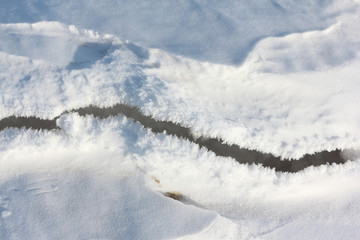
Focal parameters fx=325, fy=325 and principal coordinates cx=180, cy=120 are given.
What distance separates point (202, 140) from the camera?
1192 millimetres

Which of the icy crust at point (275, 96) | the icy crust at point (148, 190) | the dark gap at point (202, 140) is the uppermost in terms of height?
the icy crust at point (275, 96)

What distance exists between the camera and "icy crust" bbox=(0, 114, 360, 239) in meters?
1.15

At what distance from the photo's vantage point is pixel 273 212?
1198mm

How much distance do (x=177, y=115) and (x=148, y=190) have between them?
0.29 m

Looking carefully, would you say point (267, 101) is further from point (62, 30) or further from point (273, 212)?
point (62, 30)

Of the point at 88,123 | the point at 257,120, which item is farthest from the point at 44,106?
the point at 257,120

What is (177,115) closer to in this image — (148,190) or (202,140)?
(202,140)

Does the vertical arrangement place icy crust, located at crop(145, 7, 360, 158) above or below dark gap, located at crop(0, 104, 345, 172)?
above

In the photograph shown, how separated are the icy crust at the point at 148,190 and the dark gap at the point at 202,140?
0.02 m

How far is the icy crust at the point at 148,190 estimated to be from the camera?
1146 mm

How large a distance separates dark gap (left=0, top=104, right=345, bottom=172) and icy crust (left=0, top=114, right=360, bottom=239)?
0.08 ft

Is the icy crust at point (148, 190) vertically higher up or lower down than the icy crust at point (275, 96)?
lower down

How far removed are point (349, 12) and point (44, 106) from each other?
118cm

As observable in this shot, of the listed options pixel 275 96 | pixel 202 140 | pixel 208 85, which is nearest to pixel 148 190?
pixel 202 140
